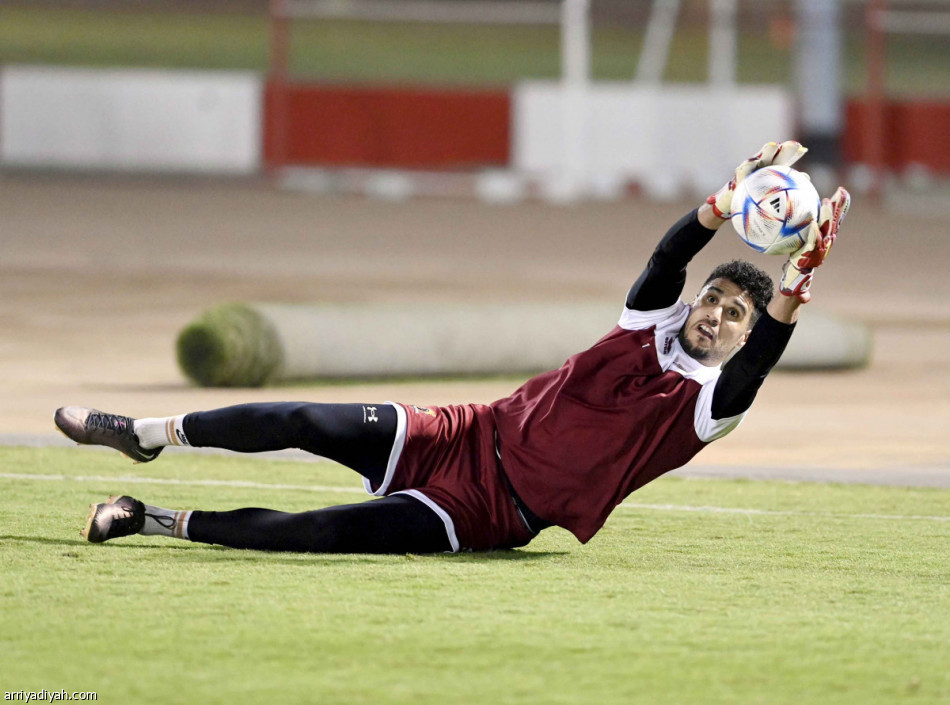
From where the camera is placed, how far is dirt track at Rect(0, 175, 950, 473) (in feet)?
34.1

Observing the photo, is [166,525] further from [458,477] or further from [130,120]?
[130,120]

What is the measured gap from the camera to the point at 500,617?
203 inches

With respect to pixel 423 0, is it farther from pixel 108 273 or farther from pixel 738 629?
pixel 738 629

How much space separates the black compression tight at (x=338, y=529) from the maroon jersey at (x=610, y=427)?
348 millimetres

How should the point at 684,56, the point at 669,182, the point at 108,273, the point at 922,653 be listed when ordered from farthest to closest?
1. the point at 684,56
2. the point at 669,182
3. the point at 108,273
4. the point at 922,653

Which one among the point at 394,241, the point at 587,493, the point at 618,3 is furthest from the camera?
the point at 618,3

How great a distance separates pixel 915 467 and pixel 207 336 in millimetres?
4271

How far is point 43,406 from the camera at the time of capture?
33.0 feet

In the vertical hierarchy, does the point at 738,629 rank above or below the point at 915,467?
above

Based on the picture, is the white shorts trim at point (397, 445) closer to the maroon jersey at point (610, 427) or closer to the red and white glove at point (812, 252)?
the maroon jersey at point (610, 427)

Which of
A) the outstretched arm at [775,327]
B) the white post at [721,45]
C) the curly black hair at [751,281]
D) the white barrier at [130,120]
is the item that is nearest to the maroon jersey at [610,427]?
the outstretched arm at [775,327]

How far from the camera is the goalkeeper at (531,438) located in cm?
591

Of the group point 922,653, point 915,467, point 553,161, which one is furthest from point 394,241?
point 922,653

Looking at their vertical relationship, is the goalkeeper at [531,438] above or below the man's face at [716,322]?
below
